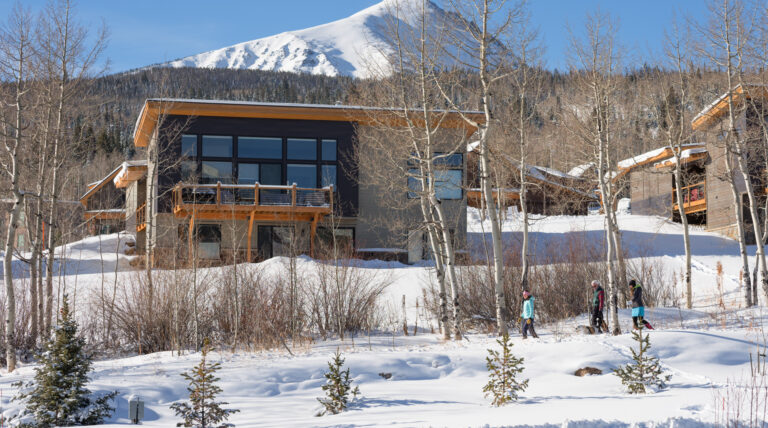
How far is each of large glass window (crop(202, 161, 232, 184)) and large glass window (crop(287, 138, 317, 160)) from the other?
2.58 metres

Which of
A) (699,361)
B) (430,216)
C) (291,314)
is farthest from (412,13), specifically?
(699,361)

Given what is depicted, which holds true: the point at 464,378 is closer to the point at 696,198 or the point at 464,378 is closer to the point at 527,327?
the point at 527,327

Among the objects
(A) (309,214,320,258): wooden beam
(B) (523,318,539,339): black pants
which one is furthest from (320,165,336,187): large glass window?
(B) (523,318,539,339): black pants

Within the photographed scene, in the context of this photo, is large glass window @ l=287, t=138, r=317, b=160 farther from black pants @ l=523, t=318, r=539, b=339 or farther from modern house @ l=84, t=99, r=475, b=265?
black pants @ l=523, t=318, r=539, b=339

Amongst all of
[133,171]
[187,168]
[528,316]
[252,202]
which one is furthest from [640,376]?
[133,171]

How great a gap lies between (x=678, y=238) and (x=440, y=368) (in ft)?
73.5

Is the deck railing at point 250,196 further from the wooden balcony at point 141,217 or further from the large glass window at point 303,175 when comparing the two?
the wooden balcony at point 141,217

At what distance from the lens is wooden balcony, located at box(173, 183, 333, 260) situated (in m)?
26.8

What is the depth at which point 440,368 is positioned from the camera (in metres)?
14.4

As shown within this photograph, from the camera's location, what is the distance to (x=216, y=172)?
28.6 m

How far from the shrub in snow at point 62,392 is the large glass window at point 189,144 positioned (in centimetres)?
1857

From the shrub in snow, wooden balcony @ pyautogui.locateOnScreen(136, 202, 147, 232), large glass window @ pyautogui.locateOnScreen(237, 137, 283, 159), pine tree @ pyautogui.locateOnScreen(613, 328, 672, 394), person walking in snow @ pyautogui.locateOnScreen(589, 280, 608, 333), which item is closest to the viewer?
the shrub in snow

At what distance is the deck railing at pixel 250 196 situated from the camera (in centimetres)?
2680

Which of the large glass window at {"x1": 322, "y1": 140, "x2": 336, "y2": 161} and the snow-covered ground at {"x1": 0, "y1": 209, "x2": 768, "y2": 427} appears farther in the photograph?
the large glass window at {"x1": 322, "y1": 140, "x2": 336, "y2": 161}
